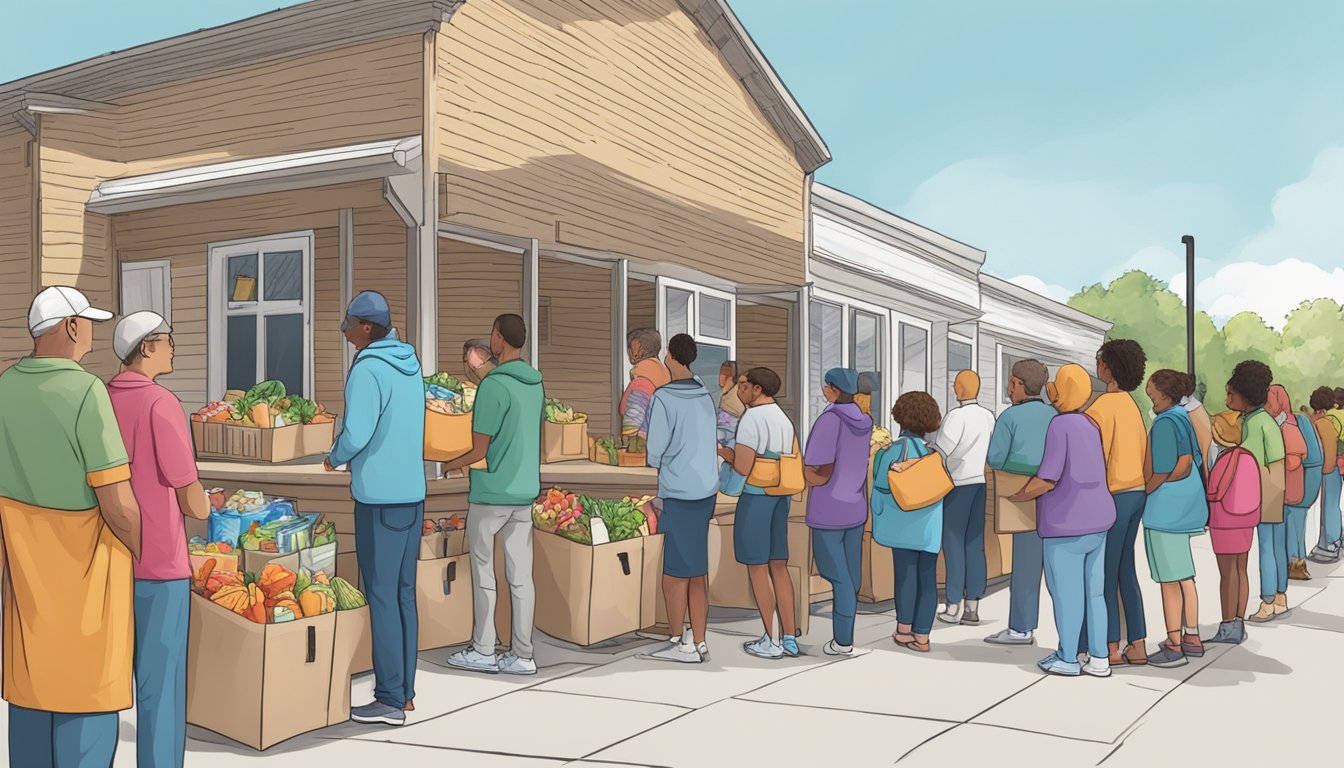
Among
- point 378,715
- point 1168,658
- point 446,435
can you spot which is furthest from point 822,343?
point 378,715

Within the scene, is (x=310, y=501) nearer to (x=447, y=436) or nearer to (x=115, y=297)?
(x=447, y=436)

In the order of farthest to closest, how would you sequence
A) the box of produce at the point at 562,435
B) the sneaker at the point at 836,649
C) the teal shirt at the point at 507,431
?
the box of produce at the point at 562,435 → the sneaker at the point at 836,649 → the teal shirt at the point at 507,431

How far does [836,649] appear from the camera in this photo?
7.56 metres

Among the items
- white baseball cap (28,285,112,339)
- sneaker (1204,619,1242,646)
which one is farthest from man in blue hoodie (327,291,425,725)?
sneaker (1204,619,1242,646)

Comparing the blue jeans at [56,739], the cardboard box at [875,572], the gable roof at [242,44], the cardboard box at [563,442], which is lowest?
the cardboard box at [875,572]

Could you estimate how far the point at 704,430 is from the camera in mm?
7180

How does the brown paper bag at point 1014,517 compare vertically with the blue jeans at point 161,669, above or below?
above

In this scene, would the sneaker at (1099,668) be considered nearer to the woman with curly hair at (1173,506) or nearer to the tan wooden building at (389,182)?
the woman with curly hair at (1173,506)

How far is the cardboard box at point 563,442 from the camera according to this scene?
9.34 metres

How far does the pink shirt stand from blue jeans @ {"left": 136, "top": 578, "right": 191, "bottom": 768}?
75 millimetres

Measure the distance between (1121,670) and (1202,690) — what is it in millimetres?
578

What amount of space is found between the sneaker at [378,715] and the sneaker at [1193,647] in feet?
16.8

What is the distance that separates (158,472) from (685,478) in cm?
348

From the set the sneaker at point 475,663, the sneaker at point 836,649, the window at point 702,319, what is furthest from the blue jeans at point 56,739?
the window at point 702,319
